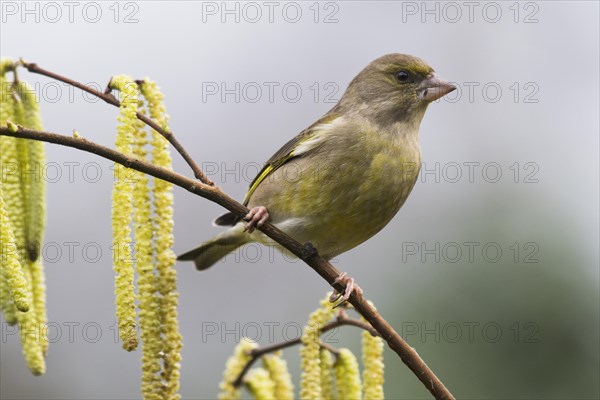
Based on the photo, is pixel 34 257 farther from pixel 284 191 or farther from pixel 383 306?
pixel 383 306

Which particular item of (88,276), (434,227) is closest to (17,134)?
(434,227)

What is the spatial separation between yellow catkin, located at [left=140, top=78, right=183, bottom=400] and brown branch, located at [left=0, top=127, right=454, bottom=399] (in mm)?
180

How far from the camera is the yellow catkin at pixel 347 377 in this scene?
7.14 ft

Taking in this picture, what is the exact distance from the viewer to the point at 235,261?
8016 millimetres

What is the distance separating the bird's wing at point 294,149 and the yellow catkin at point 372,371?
141cm

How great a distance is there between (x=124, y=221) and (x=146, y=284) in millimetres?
170

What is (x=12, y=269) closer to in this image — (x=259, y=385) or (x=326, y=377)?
(x=259, y=385)

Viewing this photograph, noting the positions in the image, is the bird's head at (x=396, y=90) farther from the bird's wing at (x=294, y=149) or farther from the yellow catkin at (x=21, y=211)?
the yellow catkin at (x=21, y=211)

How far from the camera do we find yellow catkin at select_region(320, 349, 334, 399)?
2203 millimetres

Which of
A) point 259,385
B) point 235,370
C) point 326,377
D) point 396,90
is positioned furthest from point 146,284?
point 396,90

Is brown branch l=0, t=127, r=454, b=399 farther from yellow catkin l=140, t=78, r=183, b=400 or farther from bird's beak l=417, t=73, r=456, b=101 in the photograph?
bird's beak l=417, t=73, r=456, b=101

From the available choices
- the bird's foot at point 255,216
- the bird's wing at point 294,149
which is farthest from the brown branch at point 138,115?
the bird's wing at point 294,149

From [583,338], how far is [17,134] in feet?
13.0

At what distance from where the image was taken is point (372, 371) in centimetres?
223
